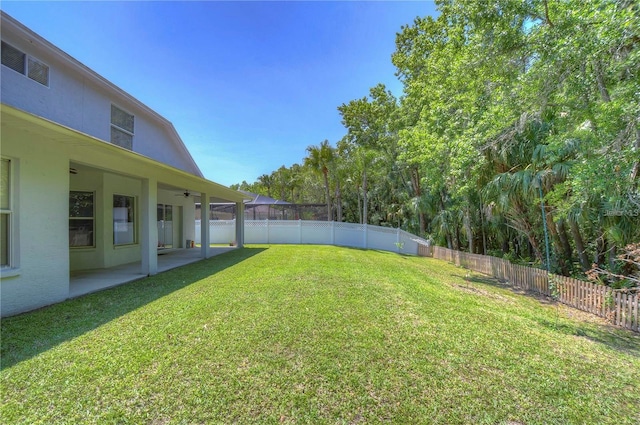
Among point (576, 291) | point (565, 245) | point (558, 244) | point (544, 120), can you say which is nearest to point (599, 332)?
point (576, 291)

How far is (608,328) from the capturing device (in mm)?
4988

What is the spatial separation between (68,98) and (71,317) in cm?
602

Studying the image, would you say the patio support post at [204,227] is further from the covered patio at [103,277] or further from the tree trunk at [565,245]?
the tree trunk at [565,245]

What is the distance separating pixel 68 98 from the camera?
7043 mm

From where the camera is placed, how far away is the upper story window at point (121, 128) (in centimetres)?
847

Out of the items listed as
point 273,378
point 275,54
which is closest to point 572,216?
point 273,378

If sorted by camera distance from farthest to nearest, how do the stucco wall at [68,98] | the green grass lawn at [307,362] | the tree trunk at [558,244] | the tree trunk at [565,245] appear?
the tree trunk at [565,245], the tree trunk at [558,244], the stucco wall at [68,98], the green grass lawn at [307,362]

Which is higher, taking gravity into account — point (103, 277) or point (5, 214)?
point (5, 214)

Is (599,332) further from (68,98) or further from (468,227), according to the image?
(68,98)

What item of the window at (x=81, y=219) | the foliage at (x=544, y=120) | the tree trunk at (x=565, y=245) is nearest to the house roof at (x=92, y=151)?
the window at (x=81, y=219)

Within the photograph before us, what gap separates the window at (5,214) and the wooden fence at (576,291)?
1056 centimetres

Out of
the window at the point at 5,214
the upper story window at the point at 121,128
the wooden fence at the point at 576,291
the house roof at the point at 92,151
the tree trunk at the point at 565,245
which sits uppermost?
the upper story window at the point at 121,128

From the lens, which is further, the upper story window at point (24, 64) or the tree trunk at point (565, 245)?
the tree trunk at point (565, 245)

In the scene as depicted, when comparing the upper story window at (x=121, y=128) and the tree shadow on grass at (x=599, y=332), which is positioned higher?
the upper story window at (x=121, y=128)
